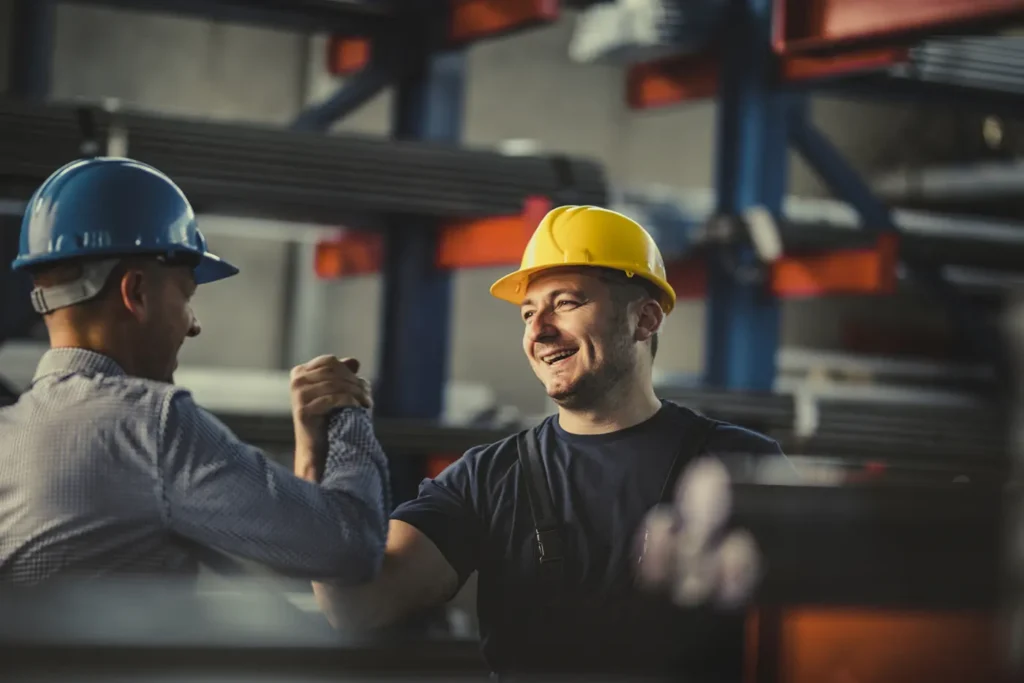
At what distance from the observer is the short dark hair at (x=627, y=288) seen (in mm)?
2299

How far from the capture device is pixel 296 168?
4812mm

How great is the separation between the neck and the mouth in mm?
90

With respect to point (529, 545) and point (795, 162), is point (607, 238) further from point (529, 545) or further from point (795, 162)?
point (795, 162)

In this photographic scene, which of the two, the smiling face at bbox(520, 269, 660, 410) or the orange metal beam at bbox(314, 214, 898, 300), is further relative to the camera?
the orange metal beam at bbox(314, 214, 898, 300)

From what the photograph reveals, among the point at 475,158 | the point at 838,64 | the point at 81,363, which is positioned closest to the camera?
the point at 81,363

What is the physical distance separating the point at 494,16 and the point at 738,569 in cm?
510

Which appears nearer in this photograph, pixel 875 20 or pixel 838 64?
pixel 875 20

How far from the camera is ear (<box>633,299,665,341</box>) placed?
2.34 meters

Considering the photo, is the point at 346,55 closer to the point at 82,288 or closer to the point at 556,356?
the point at 556,356

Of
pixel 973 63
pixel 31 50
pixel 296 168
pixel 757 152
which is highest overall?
pixel 973 63

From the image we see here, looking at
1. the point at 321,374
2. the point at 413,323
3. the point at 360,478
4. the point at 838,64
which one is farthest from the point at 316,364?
the point at 838,64

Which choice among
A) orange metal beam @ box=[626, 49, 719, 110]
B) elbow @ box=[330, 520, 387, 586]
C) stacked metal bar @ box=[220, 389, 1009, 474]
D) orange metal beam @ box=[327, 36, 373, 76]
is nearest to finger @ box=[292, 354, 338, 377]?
elbow @ box=[330, 520, 387, 586]

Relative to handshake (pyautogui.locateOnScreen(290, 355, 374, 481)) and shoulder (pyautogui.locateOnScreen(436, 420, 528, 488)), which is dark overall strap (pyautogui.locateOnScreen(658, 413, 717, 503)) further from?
handshake (pyautogui.locateOnScreen(290, 355, 374, 481))

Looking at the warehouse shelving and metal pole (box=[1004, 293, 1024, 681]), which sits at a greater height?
the warehouse shelving
